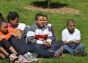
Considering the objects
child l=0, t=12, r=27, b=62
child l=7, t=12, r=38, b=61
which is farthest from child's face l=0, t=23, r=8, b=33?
child l=7, t=12, r=38, b=61

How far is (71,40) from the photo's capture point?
1068 cm

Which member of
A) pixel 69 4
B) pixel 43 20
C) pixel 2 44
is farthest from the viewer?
pixel 69 4

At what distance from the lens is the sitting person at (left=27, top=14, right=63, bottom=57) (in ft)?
33.0

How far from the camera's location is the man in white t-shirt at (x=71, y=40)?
34.7ft

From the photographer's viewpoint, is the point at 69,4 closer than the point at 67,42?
No

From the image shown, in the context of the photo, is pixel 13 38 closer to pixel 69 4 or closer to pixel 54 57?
pixel 54 57

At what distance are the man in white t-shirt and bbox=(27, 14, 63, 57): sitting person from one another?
0.29 metres

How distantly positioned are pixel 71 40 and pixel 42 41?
82 cm

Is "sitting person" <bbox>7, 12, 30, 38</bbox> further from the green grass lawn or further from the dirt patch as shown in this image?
the dirt patch

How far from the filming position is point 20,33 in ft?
33.4

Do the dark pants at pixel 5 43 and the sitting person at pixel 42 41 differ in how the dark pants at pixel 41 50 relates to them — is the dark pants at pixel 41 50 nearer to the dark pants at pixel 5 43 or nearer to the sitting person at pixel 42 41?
the sitting person at pixel 42 41

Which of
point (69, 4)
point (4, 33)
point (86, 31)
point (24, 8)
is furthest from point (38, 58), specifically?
point (69, 4)

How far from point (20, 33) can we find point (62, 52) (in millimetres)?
1223

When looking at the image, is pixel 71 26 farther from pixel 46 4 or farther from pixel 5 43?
pixel 46 4
